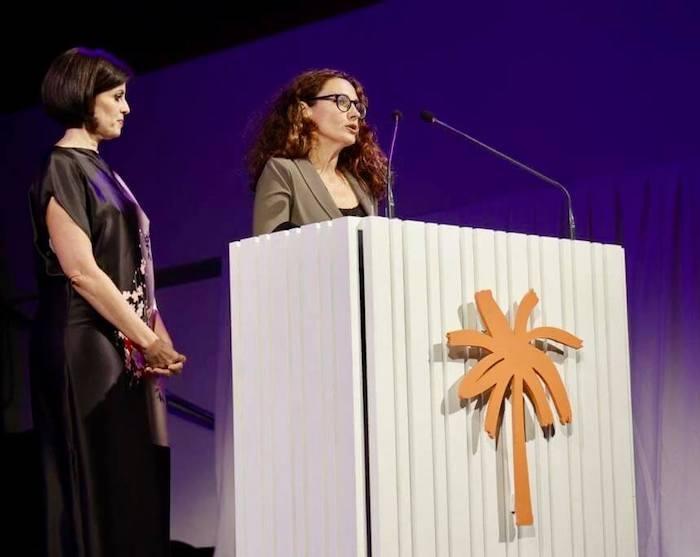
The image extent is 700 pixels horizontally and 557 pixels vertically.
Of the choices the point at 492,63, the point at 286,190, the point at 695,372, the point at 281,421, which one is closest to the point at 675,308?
the point at 695,372

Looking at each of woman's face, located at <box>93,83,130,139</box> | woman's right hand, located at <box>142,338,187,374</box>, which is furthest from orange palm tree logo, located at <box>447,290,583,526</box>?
woman's face, located at <box>93,83,130,139</box>

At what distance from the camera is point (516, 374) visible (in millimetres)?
2139

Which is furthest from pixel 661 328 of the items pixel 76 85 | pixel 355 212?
pixel 76 85

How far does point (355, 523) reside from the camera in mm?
1901

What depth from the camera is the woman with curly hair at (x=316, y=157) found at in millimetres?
2518

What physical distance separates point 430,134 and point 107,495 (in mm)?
2645

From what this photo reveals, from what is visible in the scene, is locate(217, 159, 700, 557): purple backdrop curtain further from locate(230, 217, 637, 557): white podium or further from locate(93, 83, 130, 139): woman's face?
locate(93, 83, 130, 139): woman's face

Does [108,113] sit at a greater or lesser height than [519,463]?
greater

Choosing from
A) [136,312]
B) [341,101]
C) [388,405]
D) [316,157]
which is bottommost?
[388,405]

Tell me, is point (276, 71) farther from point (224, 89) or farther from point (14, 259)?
point (14, 259)

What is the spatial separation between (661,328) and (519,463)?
89.2 inches

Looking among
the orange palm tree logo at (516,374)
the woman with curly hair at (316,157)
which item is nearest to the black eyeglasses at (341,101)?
the woman with curly hair at (316,157)

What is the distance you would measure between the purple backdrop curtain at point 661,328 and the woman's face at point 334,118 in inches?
73.8

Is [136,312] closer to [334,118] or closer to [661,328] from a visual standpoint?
[334,118]
